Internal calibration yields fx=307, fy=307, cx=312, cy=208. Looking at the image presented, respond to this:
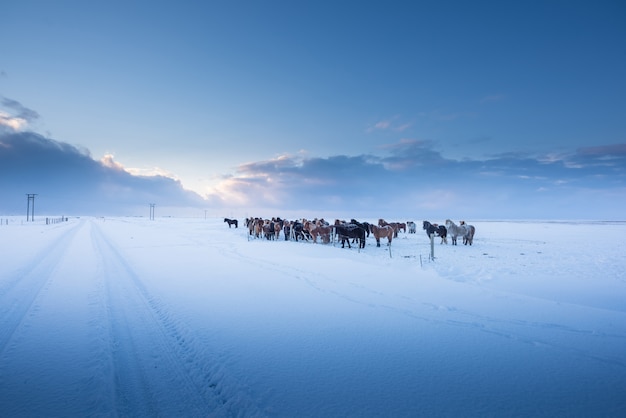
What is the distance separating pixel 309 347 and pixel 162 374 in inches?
86.2

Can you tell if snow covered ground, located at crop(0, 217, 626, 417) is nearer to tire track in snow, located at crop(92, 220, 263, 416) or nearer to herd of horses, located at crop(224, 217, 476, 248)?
tire track in snow, located at crop(92, 220, 263, 416)

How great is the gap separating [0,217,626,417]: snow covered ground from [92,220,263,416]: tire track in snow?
23 mm

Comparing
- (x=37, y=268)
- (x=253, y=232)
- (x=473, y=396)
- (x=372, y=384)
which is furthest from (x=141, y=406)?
(x=253, y=232)

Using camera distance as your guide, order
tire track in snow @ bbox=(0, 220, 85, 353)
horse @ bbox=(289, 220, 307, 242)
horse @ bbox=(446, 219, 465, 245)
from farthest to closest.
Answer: horse @ bbox=(289, 220, 307, 242)
horse @ bbox=(446, 219, 465, 245)
tire track in snow @ bbox=(0, 220, 85, 353)

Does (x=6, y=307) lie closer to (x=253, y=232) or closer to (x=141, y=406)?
(x=141, y=406)

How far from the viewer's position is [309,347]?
16.7 feet

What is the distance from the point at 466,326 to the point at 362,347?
2.43 m

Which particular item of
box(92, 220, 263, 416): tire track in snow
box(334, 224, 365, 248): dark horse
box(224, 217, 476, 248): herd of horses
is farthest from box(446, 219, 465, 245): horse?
box(92, 220, 263, 416): tire track in snow

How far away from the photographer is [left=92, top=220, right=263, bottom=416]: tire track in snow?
11.2 feet

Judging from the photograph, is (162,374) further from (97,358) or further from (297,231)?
(297,231)

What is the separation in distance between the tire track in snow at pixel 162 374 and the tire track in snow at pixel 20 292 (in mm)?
1630

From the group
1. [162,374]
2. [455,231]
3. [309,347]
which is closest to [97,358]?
[162,374]

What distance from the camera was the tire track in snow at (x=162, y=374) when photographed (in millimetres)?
3420

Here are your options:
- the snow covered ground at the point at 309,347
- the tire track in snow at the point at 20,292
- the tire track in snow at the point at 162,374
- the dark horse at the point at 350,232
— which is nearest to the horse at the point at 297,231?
the dark horse at the point at 350,232
